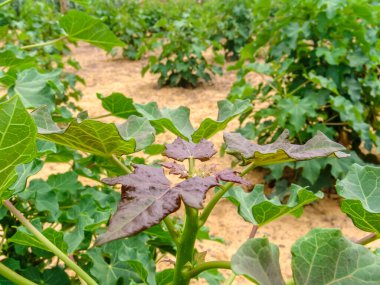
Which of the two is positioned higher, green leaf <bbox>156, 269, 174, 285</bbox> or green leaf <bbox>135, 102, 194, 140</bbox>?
green leaf <bbox>135, 102, 194, 140</bbox>

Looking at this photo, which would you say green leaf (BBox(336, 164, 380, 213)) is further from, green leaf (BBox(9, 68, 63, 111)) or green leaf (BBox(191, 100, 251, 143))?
green leaf (BBox(9, 68, 63, 111))

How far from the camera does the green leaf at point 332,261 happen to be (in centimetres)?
58

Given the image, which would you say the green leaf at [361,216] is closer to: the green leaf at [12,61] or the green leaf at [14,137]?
the green leaf at [14,137]

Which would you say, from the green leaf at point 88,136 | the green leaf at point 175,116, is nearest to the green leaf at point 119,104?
the green leaf at point 175,116

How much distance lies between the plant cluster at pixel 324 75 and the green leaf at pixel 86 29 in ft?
4.76

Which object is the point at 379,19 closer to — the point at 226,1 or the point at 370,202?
the point at 370,202

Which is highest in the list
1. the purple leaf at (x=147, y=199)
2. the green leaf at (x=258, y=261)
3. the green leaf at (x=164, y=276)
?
the purple leaf at (x=147, y=199)

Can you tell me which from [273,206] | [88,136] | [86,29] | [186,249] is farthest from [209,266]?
[86,29]

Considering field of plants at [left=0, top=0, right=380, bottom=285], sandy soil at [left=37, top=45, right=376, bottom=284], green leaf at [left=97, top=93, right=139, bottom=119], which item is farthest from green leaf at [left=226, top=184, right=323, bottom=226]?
sandy soil at [left=37, top=45, right=376, bottom=284]

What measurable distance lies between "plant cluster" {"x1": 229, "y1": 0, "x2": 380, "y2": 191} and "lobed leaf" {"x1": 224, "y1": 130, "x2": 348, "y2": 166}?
227 centimetres

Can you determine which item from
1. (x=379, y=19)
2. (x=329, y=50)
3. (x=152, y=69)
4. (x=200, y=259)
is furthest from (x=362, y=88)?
(x=152, y=69)

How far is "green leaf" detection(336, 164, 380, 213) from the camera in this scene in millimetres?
732

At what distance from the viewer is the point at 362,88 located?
322 centimetres

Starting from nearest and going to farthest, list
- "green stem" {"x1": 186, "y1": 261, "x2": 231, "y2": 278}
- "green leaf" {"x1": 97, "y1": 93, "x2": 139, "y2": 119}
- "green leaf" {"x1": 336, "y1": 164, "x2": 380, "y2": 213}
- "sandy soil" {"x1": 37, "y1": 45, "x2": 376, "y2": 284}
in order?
1. "green stem" {"x1": 186, "y1": 261, "x2": 231, "y2": 278}
2. "green leaf" {"x1": 336, "y1": 164, "x2": 380, "y2": 213}
3. "green leaf" {"x1": 97, "y1": 93, "x2": 139, "y2": 119}
4. "sandy soil" {"x1": 37, "y1": 45, "x2": 376, "y2": 284}
